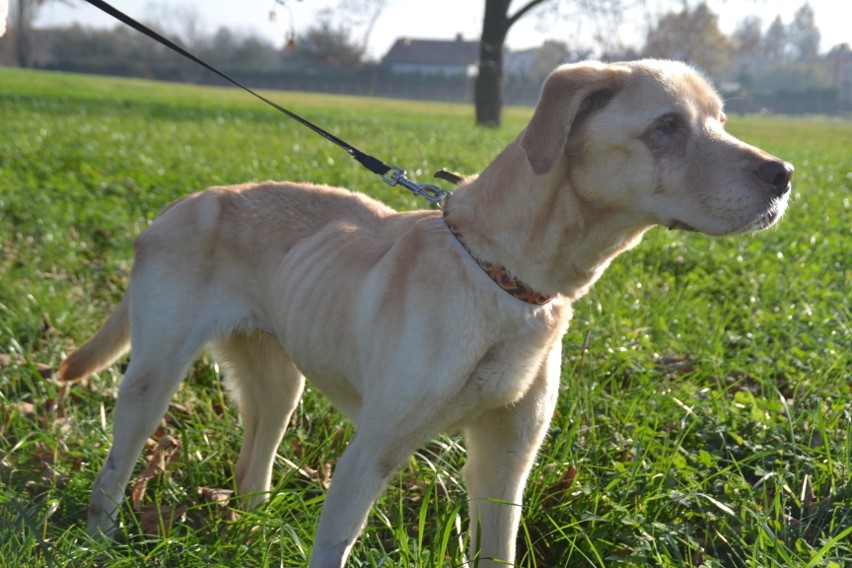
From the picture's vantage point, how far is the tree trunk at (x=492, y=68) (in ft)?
83.5

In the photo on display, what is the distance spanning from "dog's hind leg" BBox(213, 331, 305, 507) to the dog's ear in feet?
4.99

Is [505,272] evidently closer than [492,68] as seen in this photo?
Yes

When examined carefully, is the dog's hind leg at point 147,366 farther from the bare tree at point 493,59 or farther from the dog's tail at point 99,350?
the bare tree at point 493,59

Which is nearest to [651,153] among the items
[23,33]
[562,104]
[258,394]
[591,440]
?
[562,104]

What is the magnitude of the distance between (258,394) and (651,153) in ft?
6.31

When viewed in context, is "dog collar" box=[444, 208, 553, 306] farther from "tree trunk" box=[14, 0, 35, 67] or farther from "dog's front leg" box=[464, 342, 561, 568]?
"tree trunk" box=[14, 0, 35, 67]

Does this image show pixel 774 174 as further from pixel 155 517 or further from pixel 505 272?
pixel 155 517

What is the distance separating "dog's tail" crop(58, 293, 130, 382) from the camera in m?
3.71

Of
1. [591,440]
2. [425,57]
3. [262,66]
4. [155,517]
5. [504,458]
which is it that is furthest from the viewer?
[425,57]

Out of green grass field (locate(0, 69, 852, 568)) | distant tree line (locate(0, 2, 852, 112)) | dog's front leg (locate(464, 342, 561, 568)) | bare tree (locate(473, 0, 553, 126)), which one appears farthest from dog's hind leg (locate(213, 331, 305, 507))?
distant tree line (locate(0, 2, 852, 112))

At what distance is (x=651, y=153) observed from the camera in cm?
266

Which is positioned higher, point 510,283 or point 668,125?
point 668,125

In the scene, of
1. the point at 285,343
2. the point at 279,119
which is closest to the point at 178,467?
the point at 285,343

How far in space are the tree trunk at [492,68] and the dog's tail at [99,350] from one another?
2202 cm
